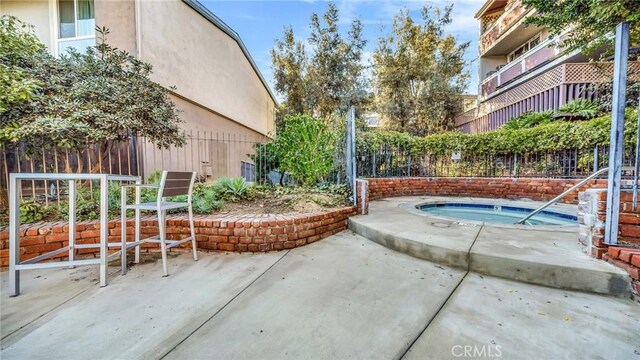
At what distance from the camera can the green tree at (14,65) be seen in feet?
10.2

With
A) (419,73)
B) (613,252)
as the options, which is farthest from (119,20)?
(419,73)

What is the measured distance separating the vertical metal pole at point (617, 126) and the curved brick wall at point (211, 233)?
9.61ft

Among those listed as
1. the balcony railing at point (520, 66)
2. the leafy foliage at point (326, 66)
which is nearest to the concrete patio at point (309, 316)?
the balcony railing at point (520, 66)

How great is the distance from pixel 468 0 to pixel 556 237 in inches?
602

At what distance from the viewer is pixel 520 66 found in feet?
36.9

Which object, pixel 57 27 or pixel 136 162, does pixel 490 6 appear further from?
pixel 57 27

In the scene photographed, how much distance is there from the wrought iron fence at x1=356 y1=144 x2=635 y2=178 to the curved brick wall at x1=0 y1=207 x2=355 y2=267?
161 inches

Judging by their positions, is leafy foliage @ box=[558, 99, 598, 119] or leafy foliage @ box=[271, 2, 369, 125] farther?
leafy foliage @ box=[271, 2, 369, 125]

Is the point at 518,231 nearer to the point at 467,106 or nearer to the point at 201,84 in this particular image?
the point at 201,84

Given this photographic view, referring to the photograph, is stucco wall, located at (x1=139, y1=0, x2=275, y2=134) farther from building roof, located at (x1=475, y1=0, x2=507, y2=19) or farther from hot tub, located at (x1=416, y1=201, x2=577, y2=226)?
building roof, located at (x1=475, y1=0, x2=507, y2=19)

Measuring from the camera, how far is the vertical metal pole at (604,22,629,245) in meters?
2.10

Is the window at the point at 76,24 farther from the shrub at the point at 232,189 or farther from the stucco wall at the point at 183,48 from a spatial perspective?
the shrub at the point at 232,189

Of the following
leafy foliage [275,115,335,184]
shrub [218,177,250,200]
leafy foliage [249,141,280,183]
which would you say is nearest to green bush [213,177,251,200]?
shrub [218,177,250,200]

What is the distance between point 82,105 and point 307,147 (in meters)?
3.38
